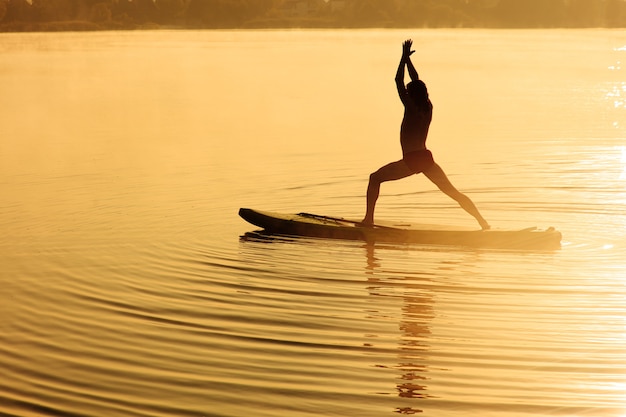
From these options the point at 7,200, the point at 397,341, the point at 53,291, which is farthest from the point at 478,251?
the point at 7,200

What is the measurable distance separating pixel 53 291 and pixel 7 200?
249 inches

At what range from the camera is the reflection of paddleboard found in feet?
42.1

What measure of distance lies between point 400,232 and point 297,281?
90.1 inches

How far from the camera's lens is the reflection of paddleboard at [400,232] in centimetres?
1283

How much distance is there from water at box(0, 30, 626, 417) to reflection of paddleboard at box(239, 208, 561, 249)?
211 millimetres

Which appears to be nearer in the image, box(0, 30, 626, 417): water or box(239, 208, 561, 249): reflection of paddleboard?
box(0, 30, 626, 417): water

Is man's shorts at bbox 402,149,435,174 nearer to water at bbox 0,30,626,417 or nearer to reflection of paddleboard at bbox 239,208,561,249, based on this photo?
reflection of paddleboard at bbox 239,208,561,249

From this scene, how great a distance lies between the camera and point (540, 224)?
1466cm

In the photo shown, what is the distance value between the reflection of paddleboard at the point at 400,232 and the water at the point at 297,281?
21cm

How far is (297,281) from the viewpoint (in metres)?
11.4

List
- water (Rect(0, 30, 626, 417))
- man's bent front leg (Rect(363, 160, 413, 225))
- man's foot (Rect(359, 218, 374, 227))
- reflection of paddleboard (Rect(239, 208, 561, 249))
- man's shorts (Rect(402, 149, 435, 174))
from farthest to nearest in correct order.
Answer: man's foot (Rect(359, 218, 374, 227)) → man's bent front leg (Rect(363, 160, 413, 225)) → man's shorts (Rect(402, 149, 435, 174)) → reflection of paddleboard (Rect(239, 208, 561, 249)) → water (Rect(0, 30, 626, 417))

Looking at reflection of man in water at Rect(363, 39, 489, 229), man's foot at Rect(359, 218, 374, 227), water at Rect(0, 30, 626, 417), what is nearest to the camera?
water at Rect(0, 30, 626, 417)

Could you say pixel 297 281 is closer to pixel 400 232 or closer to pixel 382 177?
pixel 400 232

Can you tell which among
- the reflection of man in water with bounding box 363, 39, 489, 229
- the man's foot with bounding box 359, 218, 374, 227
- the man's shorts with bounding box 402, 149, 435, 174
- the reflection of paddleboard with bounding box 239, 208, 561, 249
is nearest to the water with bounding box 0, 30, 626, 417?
the reflection of paddleboard with bounding box 239, 208, 561, 249
